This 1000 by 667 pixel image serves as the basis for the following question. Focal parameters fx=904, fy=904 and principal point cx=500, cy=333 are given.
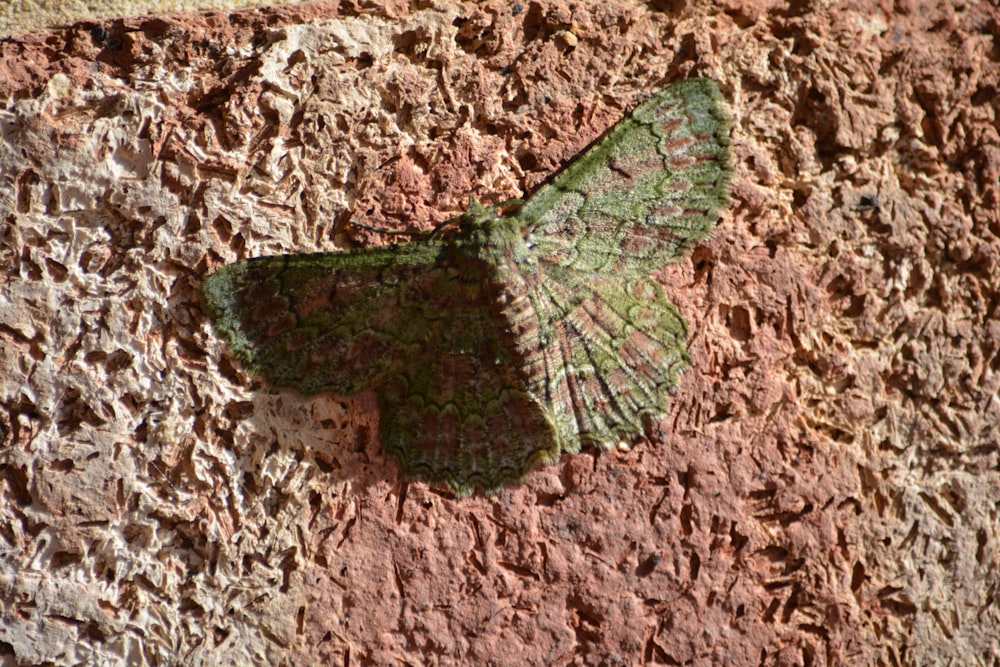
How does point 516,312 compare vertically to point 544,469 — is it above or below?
above

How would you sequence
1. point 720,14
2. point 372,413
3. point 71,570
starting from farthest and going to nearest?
1. point 720,14
2. point 372,413
3. point 71,570

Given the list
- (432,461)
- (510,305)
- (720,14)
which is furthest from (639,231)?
(432,461)

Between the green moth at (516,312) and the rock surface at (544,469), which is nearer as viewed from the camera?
the rock surface at (544,469)

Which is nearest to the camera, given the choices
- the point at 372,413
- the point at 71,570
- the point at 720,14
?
the point at 71,570

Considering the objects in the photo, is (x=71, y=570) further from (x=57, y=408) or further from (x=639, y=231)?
(x=639, y=231)
